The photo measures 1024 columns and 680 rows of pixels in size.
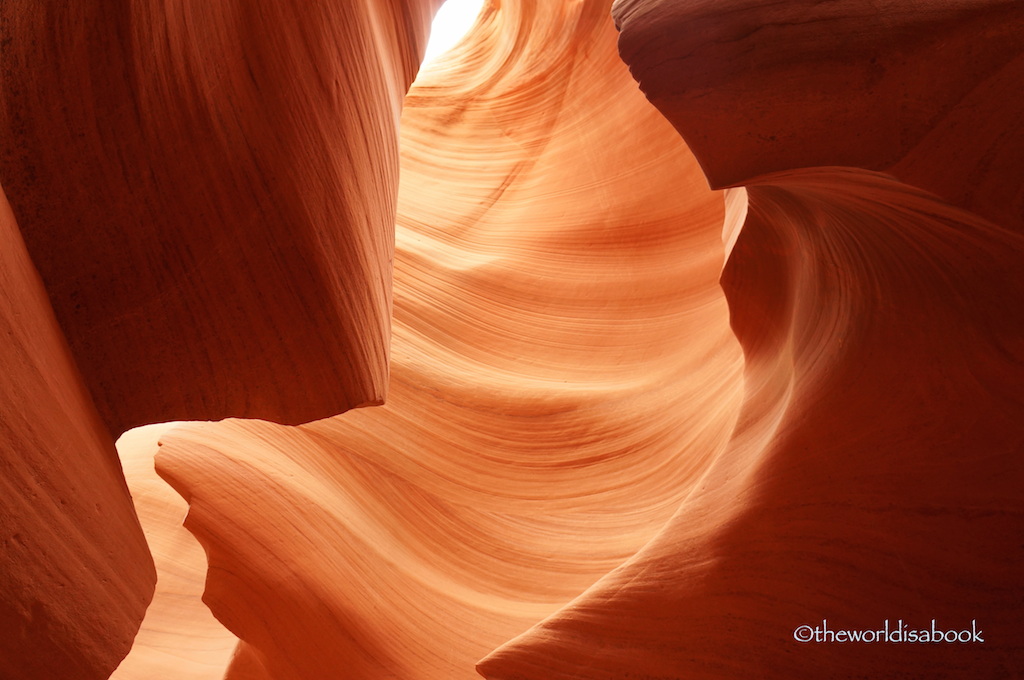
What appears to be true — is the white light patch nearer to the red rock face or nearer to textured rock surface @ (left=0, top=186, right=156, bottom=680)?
the red rock face

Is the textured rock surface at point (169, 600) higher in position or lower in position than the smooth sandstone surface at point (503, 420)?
lower

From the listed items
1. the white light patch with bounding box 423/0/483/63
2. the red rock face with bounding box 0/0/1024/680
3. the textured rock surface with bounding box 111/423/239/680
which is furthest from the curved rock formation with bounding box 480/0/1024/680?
the white light patch with bounding box 423/0/483/63

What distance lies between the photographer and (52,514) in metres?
1.17

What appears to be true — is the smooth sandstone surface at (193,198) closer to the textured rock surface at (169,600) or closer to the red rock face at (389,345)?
the red rock face at (389,345)

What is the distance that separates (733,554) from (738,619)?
140 mm

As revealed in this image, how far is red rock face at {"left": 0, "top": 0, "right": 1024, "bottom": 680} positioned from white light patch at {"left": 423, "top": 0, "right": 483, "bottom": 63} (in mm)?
3534

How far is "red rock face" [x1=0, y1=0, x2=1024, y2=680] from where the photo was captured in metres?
1.25

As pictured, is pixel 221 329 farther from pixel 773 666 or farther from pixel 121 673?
pixel 121 673

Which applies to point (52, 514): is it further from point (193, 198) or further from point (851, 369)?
point (851, 369)

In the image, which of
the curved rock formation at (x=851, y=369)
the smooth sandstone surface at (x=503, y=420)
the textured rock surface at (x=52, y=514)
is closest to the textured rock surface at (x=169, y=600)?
the smooth sandstone surface at (x=503, y=420)

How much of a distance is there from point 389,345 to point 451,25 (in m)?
4.62

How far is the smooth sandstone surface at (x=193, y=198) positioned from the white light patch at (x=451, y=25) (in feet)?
13.6

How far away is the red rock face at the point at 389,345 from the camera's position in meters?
1.25

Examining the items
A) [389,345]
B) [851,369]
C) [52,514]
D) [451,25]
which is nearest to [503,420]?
[389,345]
